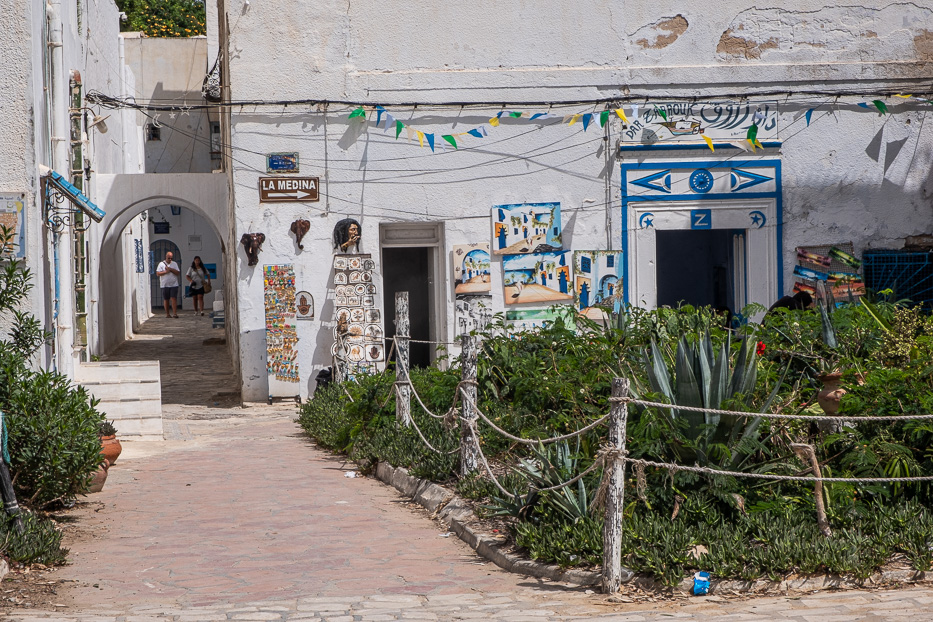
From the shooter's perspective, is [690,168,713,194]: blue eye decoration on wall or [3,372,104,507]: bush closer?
[3,372,104,507]: bush

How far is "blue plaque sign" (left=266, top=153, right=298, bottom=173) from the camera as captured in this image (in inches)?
551

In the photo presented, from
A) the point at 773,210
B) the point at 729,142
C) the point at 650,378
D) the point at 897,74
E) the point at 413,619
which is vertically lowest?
the point at 413,619

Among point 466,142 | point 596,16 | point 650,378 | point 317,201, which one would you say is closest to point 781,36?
point 596,16

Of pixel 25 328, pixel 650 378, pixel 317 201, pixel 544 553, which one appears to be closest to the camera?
pixel 544 553

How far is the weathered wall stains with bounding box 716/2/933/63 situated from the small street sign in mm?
6197

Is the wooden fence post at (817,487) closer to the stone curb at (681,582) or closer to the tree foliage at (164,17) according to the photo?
the stone curb at (681,582)

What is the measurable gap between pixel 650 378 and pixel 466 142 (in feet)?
27.3

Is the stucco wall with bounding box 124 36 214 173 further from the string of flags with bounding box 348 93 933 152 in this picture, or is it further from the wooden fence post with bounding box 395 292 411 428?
the wooden fence post with bounding box 395 292 411 428

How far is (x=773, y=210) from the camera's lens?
14.7 metres

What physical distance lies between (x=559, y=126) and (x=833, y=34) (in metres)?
4.31

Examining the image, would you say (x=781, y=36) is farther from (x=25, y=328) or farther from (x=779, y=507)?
(x=25, y=328)

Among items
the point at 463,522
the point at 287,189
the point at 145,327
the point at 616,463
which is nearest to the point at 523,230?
the point at 287,189

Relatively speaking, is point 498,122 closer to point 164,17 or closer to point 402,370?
point 402,370

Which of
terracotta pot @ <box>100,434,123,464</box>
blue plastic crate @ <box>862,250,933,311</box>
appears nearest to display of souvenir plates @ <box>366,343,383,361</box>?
terracotta pot @ <box>100,434,123,464</box>
